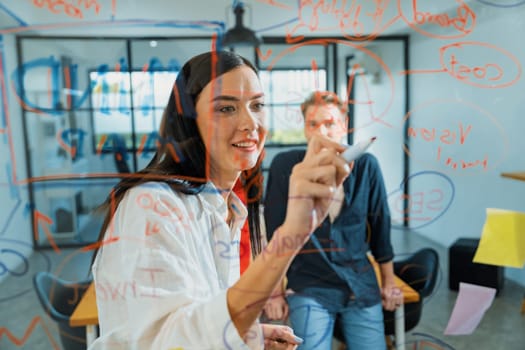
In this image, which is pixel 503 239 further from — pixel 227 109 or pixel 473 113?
pixel 227 109

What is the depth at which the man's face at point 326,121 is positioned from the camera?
2.19ft

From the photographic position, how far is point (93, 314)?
0.88 meters

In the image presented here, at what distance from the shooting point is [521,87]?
2.36 ft

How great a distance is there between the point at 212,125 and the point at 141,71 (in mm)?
141

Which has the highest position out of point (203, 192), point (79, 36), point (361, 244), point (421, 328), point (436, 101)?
point (79, 36)

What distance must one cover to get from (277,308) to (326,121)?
303 millimetres

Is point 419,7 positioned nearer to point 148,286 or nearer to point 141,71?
point 141,71

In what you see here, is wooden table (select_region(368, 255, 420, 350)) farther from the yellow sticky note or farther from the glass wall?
the glass wall

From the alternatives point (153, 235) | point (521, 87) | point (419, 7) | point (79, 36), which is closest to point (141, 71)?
point (79, 36)

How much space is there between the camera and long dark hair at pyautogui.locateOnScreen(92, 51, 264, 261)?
0.59 m

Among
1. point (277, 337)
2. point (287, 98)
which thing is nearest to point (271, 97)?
→ point (287, 98)

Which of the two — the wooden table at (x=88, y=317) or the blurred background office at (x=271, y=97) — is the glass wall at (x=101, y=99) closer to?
the blurred background office at (x=271, y=97)

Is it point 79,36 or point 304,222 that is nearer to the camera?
point 304,222

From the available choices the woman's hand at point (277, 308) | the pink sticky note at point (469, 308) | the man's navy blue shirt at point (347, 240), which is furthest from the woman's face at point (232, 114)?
the pink sticky note at point (469, 308)
